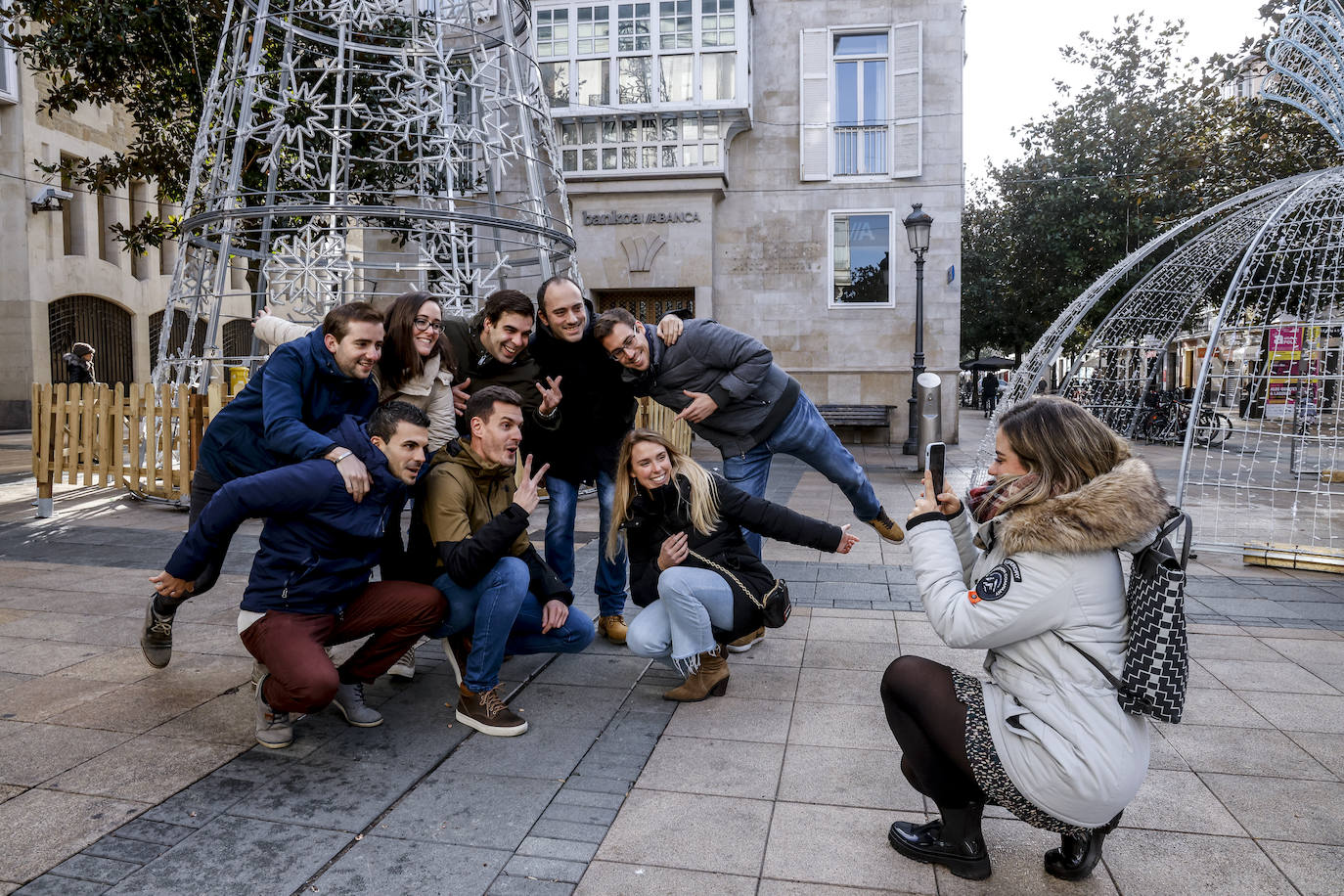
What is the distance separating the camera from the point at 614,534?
420cm

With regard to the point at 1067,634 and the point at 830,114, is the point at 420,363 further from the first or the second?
the point at 830,114

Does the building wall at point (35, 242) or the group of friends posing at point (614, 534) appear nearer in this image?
the group of friends posing at point (614, 534)

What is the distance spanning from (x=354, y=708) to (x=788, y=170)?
16.0 metres

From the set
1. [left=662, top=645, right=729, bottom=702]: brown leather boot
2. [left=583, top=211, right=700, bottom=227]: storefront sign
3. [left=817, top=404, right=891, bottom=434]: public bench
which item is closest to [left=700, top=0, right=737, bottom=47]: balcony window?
[left=583, top=211, right=700, bottom=227]: storefront sign

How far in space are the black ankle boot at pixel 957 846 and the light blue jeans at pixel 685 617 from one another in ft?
4.43

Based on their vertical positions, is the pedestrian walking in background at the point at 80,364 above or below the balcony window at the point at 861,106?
below

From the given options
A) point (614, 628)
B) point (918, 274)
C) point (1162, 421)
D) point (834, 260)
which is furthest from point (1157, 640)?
point (1162, 421)

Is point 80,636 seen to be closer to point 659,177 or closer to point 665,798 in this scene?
point 665,798

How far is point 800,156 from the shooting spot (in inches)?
699

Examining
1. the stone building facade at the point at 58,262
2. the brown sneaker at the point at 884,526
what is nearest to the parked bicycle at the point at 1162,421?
the brown sneaker at the point at 884,526

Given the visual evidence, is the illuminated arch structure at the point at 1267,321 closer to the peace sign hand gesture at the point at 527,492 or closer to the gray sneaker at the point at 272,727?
the peace sign hand gesture at the point at 527,492

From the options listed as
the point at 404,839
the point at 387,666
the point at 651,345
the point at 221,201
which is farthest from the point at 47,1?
the point at 404,839

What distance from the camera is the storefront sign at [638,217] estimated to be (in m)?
17.7

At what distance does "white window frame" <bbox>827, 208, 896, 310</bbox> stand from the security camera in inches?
660
